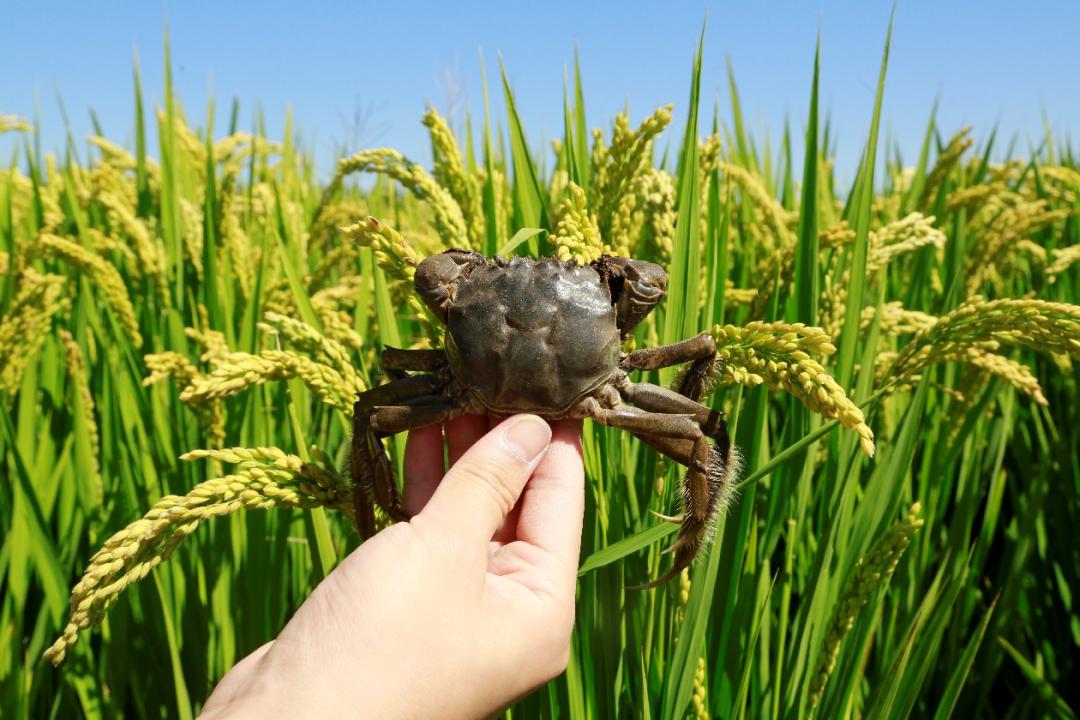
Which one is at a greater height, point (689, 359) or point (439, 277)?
point (439, 277)

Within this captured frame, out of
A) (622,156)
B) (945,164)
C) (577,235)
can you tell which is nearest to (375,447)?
(577,235)

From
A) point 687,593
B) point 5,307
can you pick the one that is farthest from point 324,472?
point 5,307

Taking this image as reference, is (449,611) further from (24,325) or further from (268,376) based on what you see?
(24,325)

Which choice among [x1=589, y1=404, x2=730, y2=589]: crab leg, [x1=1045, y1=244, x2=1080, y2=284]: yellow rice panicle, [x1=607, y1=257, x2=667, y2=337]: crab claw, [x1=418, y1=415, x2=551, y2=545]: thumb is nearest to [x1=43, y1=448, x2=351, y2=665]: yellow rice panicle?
[x1=418, y1=415, x2=551, y2=545]: thumb

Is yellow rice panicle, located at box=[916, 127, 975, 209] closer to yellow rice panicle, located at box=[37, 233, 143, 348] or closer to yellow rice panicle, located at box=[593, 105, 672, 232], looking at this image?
yellow rice panicle, located at box=[593, 105, 672, 232]

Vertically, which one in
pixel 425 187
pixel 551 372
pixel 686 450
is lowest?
pixel 686 450

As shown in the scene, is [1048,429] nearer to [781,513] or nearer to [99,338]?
[781,513]
